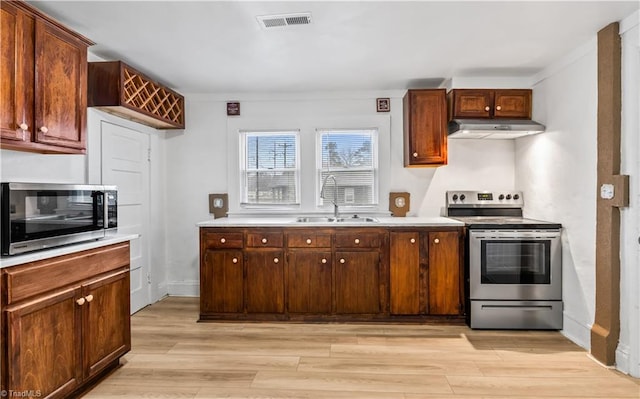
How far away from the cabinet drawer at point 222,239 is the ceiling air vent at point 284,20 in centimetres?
187

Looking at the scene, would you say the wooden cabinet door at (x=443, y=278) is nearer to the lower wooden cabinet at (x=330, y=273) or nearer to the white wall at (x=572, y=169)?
the lower wooden cabinet at (x=330, y=273)

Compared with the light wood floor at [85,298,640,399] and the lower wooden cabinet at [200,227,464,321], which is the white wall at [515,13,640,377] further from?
the lower wooden cabinet at [200,227,464,321]

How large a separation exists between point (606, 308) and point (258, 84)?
3589 millimetres

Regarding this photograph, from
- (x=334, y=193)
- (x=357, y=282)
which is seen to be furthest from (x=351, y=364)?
(x=334, y=193)

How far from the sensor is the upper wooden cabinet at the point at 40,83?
1991mm

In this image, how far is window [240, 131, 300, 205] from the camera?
4.37m

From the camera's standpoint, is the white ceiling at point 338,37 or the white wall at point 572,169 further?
the white wall at point 572,169

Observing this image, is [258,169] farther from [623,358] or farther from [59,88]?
[623,358]

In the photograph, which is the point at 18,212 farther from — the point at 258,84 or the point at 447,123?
the point at 447,123

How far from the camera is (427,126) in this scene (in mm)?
3883

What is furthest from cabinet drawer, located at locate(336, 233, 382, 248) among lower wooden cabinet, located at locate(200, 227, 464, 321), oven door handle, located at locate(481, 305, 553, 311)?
oven door handle, located at locate(481, 305, 553, 311)

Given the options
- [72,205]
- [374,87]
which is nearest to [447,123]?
[374,87]

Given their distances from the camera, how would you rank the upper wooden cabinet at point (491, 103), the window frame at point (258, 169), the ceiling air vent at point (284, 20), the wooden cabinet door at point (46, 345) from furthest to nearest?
the window frame at point (258, 169)
the upper wooden cabinet at point (491, 103)
the ceiling air vent at point (284, 20)
the wooden cabinet door at point (46, 345)

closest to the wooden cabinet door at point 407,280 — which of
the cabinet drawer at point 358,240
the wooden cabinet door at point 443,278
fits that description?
the wooden cabinet door at point 443,278
